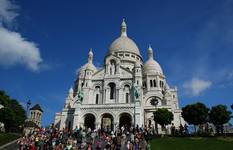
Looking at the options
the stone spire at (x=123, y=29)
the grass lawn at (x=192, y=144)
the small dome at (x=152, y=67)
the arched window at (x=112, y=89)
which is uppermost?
the stone spire at (x=123, y=29)

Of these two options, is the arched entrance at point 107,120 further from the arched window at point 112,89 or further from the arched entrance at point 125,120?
the arched window at point 112,89

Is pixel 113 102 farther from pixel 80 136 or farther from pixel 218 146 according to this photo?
pixel 218 146

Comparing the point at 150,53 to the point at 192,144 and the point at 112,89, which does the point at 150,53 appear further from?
the point at 192,144

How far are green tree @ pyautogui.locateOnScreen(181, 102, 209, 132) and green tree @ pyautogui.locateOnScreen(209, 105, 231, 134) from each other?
112 cm

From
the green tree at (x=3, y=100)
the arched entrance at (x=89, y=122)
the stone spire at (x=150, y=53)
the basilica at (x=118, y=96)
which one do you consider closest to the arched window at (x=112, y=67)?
the basilica at (x=118, y=96)

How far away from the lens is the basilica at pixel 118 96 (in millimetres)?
50781

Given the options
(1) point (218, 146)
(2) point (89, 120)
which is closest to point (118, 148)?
(1) point (218, 146)

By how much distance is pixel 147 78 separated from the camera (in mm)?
69625

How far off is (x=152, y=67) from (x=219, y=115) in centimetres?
3216

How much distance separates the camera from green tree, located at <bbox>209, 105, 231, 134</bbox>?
4156 cm

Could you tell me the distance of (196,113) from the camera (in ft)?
142

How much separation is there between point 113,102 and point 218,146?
95.3 feet

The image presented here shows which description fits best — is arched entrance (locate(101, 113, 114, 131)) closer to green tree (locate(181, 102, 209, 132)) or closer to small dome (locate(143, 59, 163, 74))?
green tree (locate(181, 102, 209, 132))

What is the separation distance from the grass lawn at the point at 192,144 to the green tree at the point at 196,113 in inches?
378
